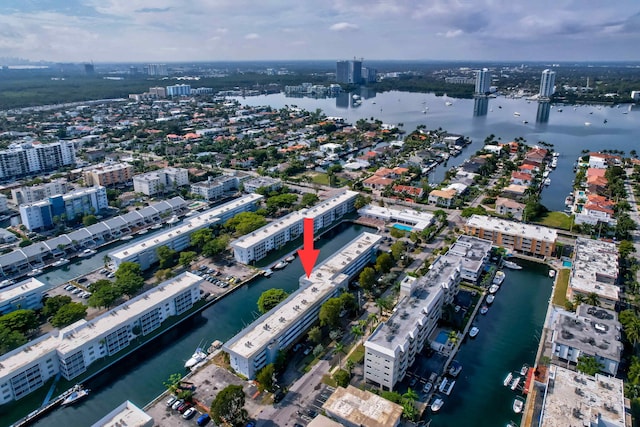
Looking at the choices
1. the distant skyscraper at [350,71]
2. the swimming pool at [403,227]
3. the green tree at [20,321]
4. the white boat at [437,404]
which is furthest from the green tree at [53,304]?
the distant skyscraper at [350,71]

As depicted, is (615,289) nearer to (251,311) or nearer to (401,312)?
(401,312)

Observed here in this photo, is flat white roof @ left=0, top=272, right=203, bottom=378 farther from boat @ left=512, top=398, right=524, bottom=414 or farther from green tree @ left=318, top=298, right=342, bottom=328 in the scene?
boat @ left=512, top=398, right=524, bottom=414

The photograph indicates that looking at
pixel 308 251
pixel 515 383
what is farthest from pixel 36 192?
pixel 515 383

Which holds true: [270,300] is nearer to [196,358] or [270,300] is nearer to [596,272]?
[196,358]

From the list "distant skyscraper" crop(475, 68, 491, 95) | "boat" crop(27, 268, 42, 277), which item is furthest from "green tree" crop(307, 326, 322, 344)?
"distant skyscraper" crop(475, 68, 491, 95)

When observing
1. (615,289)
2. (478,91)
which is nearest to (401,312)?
(615,289)
